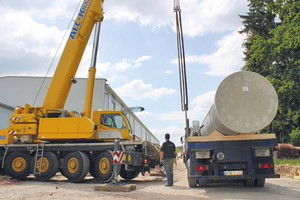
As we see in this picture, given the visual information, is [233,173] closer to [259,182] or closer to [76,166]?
[259,182]

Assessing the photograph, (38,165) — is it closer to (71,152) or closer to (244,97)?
(71,152)

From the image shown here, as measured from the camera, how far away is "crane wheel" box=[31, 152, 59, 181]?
9.81 m

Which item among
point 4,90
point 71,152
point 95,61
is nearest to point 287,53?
point 95,61

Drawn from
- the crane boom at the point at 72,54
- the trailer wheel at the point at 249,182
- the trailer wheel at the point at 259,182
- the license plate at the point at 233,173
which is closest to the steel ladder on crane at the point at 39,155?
the crane boom at the point at 72,54

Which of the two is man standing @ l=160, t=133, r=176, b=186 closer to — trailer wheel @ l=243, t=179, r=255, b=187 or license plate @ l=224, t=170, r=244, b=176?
license plate @ l=224, t=170, r=244, b=176

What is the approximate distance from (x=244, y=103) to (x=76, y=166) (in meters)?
6.61

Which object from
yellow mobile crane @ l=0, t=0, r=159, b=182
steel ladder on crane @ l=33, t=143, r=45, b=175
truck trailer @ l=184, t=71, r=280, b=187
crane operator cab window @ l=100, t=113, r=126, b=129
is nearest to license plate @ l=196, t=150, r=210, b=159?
truck trailer @ l=184, t=71, r=280, b=187

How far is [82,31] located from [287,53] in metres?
16.8

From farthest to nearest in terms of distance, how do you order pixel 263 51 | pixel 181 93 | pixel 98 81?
pixel 98 81
pixel 263 51
pixel 181 93

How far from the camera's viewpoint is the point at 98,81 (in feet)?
84.6

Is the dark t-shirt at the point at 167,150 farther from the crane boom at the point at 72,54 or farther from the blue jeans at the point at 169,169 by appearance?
the crane boom at the point at 72,54

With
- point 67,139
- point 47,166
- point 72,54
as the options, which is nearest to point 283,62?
point 72,54

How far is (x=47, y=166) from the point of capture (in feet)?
32.7

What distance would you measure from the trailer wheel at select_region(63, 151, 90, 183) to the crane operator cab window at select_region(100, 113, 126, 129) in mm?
1626
